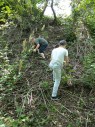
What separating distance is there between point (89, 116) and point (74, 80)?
1637 millimetres

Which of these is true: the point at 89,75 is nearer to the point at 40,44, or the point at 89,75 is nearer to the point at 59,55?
the point at 59,55

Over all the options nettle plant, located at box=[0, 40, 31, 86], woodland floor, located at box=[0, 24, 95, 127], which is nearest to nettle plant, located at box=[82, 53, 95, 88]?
woodland floor, located at box=[0, 24, 95, 127]

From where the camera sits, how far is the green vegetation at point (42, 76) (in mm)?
7191

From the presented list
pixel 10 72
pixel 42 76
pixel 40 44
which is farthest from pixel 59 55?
pixel 40 44

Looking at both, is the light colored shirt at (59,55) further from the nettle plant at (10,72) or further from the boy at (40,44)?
the boy at (40,44)

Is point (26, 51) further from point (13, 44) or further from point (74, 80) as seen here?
point (74, 80)

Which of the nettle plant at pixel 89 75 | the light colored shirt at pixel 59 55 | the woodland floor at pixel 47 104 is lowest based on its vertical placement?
the woodland floor at pixel 47 104

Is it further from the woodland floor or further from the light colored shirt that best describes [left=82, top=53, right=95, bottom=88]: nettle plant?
the light colored shirt

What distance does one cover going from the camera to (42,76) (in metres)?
9.30

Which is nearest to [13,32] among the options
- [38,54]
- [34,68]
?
[38,54]

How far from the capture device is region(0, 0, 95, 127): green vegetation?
23.6 feet

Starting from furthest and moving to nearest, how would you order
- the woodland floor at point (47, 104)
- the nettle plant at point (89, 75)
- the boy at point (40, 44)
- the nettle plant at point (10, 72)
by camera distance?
1. the boy at point (40, 44)
2. the nettle plant at point (10, 72)
3. the nettle plant at point (89, 75)
4. the woodland floor at point (47, 104)

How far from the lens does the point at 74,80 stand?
859 cm

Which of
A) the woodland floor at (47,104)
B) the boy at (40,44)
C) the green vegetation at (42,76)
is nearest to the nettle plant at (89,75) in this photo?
the green vegetation at (42,76)
